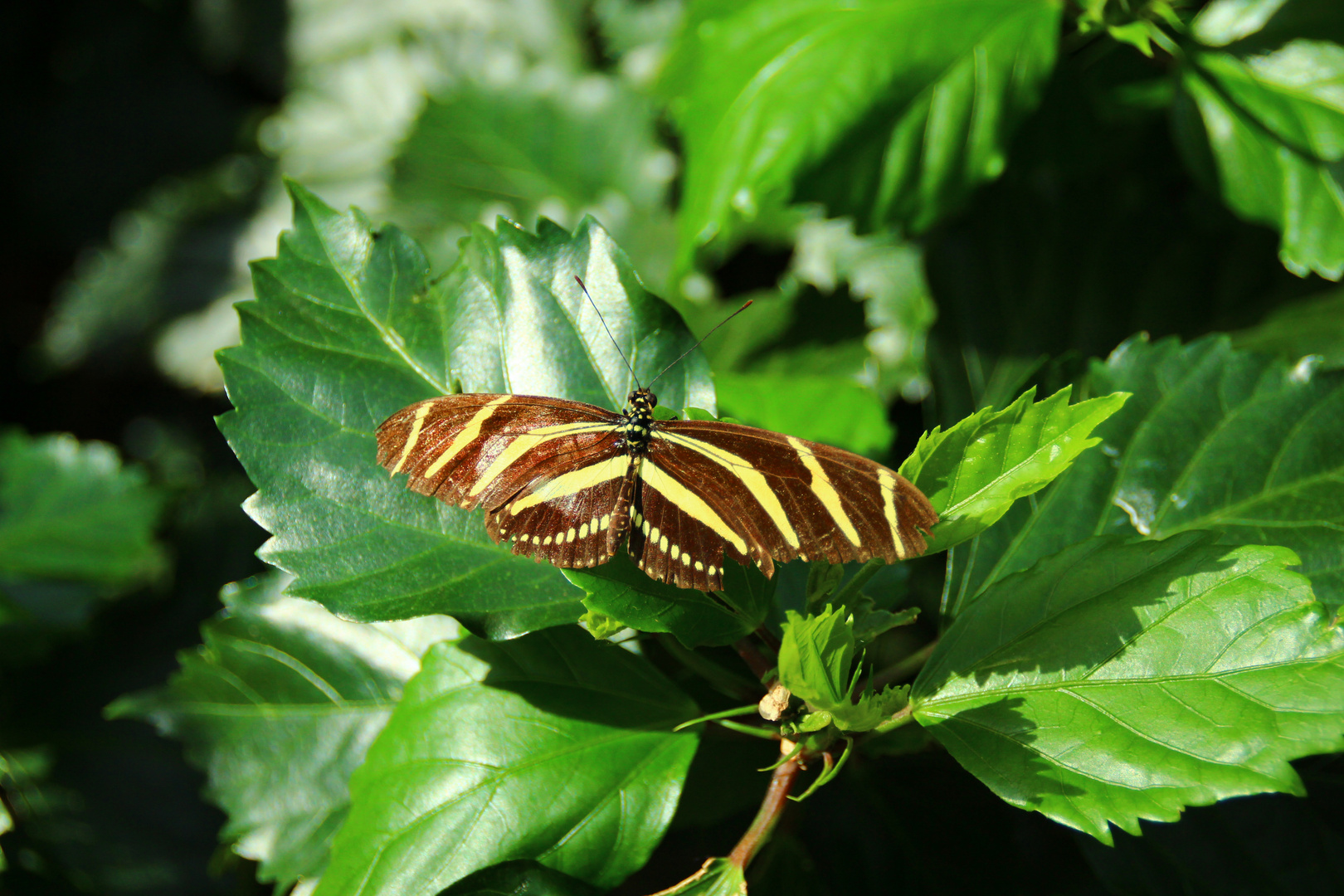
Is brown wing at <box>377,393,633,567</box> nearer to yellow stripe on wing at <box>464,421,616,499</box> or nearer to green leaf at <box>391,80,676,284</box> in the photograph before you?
yellow stripe on wing at <box>464,421,616,499</box>

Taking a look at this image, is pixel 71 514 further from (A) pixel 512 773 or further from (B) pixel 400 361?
(A) pixel 512 773

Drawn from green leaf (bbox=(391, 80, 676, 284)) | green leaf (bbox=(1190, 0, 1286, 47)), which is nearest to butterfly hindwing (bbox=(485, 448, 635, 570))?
green leaf (bbox=(1190, 0, 1286, 47))

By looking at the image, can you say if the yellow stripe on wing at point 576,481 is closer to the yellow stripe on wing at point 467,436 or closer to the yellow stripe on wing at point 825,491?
the yellow stripe on wing at point 467,436

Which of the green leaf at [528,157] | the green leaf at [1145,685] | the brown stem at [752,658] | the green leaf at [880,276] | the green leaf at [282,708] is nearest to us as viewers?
the green leaf at [1145,685]

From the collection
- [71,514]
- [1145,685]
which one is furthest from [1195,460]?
[71,514]

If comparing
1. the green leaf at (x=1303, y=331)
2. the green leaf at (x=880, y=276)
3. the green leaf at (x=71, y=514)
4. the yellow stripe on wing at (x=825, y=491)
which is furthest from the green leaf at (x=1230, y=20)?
the green leaf at (x=71, y=514)

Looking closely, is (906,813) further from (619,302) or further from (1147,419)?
(619,302)
